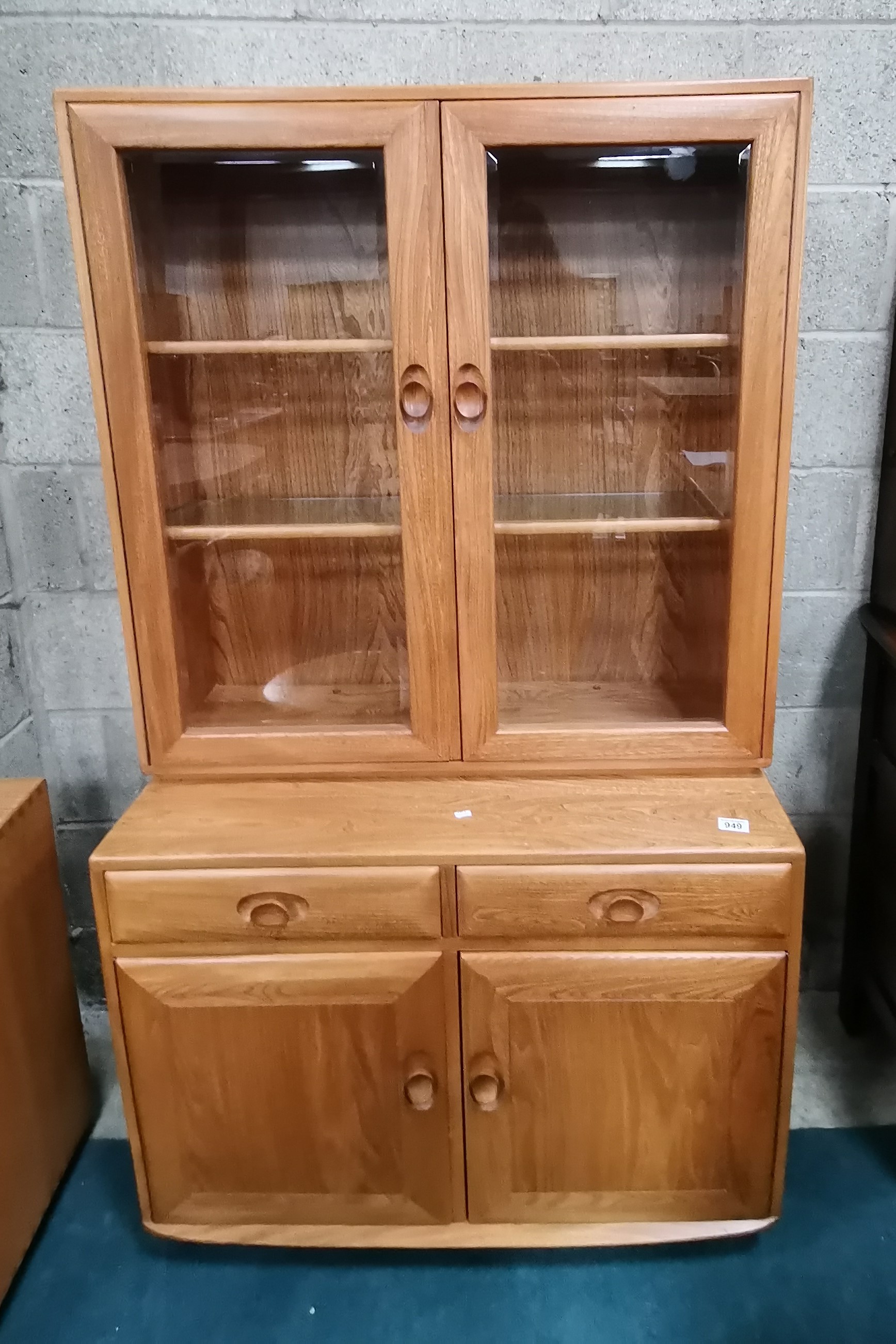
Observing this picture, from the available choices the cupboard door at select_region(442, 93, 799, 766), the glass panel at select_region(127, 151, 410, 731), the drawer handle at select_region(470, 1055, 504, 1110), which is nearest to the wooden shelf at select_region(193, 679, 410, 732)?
the glass panel at select_region(127, 151, 410, 731)

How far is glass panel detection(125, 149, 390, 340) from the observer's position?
1276 millimetres

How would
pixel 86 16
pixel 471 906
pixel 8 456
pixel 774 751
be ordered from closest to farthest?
pixel 471 906, pixel 86 16, pixel 8 456, pixel 774 751

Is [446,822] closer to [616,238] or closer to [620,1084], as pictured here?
[620,1084]

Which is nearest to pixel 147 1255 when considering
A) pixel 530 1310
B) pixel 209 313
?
pixel 530 1310

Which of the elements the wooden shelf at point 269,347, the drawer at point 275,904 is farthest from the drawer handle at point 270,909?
the wooden shelf at point 269,347

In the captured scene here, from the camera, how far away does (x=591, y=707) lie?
4.96ft

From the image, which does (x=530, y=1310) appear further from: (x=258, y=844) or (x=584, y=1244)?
(x=258, y=844)

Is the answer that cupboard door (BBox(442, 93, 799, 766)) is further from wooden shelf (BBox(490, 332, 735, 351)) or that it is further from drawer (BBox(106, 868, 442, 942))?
drawer (BBox(106, 868, 442, 942))

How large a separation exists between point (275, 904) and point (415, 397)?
0.73 meters

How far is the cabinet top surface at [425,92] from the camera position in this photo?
1.18 meters

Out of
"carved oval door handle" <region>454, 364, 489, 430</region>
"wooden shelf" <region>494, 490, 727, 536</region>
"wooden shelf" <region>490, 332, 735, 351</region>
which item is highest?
"wooden shelf" <region>490, 332, 735, 351</region>

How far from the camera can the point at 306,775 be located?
57.7 inches

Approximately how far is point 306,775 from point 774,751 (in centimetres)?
95

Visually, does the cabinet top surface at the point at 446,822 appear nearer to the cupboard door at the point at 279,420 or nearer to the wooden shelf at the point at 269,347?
the cupboard door at the point at 279,420
